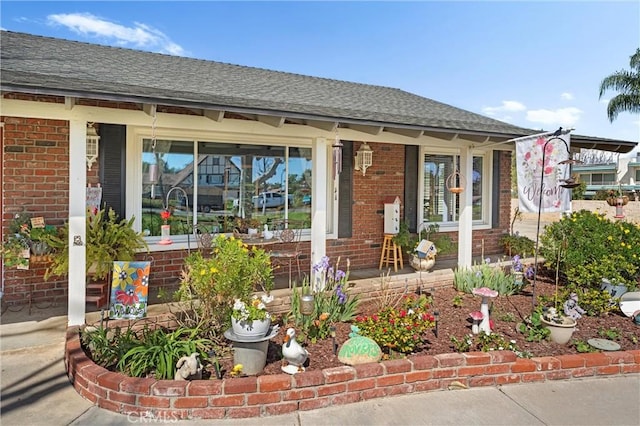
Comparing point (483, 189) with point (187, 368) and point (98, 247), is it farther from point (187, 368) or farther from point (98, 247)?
point (187, 368)

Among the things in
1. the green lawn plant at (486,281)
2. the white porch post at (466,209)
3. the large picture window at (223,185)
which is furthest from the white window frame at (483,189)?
the large picture window at (223,185)

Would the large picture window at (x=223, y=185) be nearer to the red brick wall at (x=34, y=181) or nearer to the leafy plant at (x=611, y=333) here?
the red brick wall at (x=34, y=181)

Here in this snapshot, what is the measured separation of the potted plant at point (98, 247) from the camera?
187 inches

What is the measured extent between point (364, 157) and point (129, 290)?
4.48 meters

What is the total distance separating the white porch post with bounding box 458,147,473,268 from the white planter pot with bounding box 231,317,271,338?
456 centimetres

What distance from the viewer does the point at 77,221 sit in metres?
4.32

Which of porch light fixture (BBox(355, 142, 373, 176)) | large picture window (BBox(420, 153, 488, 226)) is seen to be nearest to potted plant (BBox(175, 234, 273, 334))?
porch light fixture (BBox(355, 142, 373, 176))

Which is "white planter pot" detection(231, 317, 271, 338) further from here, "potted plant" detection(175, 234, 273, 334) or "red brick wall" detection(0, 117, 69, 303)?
"red brick wall" detection(0, 117, 69, 303)

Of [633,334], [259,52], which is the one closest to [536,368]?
[633,334]

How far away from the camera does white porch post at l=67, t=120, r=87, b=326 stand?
426cm

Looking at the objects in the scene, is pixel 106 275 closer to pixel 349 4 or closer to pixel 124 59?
pixel 124 59

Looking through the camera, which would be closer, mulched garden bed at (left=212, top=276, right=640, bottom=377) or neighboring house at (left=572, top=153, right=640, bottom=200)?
mulched garden bed at (left=212, top=276, right=640, bottom=377)

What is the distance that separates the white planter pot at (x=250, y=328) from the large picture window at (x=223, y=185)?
9.60 feet

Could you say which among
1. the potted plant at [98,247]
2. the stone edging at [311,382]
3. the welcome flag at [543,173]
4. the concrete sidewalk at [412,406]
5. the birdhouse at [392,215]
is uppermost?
the welcome flag at [543,173]
